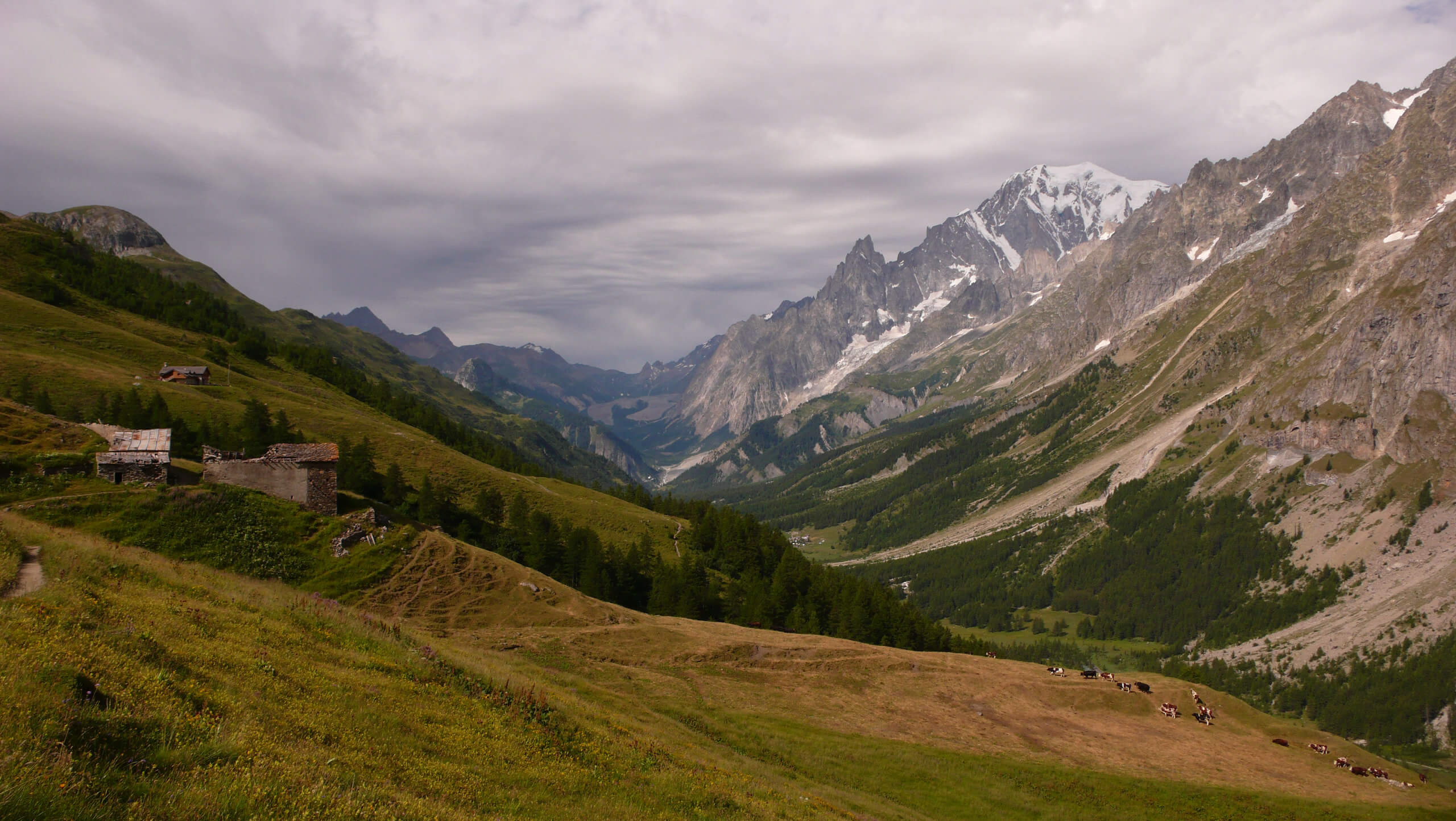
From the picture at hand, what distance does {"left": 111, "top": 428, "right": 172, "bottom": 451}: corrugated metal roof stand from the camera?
4803 centimetres

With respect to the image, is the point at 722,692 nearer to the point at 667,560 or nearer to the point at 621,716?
the point at 621,716

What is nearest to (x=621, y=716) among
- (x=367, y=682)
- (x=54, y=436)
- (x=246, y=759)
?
(x=367, y=682)

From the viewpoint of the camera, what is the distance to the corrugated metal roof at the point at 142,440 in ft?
158

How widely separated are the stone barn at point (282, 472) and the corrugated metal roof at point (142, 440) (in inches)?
151

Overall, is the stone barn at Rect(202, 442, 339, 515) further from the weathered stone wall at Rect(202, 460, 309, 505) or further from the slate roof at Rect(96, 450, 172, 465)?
the slate roof at Rect(96, 450, 172, 465)

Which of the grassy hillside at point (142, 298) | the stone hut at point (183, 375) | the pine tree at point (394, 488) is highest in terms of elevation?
the grassy hillside at point (142, 298)

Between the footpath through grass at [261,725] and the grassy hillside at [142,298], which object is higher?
the grassy hillside at [142,298]

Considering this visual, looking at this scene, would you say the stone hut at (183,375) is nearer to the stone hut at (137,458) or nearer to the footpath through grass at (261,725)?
the stone hut at (137,458)

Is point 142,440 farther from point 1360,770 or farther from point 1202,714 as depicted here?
point 1360,770

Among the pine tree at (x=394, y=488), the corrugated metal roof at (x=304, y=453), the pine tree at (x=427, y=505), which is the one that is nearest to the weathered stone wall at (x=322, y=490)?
the corrugated metal roof at (x=304, y=453)

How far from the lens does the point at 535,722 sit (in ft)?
76.7

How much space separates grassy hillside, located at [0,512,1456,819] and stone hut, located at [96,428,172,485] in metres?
A: 17.9

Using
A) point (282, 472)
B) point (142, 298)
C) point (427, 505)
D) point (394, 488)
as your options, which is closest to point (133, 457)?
point (282, 472)

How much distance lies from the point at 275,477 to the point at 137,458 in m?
8.23
